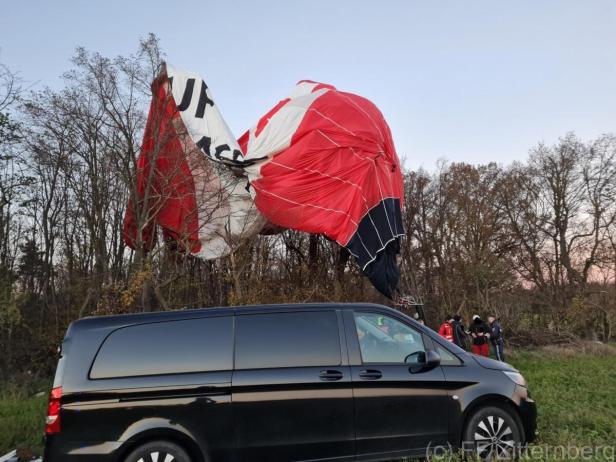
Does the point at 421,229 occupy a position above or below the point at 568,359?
above

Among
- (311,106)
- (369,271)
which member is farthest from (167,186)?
(369,271)

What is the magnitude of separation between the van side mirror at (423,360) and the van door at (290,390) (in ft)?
2.19

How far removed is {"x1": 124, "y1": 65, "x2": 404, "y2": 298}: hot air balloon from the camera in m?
18.1

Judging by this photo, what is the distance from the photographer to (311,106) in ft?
65.0

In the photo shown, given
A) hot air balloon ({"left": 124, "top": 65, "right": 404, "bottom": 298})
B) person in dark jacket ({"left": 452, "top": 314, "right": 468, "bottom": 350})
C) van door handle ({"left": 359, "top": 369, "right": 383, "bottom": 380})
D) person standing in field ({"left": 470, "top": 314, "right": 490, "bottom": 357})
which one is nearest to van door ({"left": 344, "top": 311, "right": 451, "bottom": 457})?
van door handle ({"left": 359, "top": 369, "right": 383, "bottom": 380})

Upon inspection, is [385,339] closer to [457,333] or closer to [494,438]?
[494,438]

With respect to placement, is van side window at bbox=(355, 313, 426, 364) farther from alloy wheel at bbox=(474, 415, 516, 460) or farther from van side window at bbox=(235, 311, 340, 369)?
alloy wheel at bbox=(474, 415, 516, 460)

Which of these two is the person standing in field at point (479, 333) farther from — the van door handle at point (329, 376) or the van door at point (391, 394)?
the van door handle at point (329, 376)

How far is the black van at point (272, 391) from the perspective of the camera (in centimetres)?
457

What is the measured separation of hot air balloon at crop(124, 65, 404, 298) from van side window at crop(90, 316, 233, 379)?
→ 12.8 m

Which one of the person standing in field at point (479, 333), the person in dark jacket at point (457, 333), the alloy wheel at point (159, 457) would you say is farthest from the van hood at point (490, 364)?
the person standing in field at point (479, 333)

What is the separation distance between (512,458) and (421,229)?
1254 inches

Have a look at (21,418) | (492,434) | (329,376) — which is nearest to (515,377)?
(492,434)

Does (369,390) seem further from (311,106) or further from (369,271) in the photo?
(311,106)
